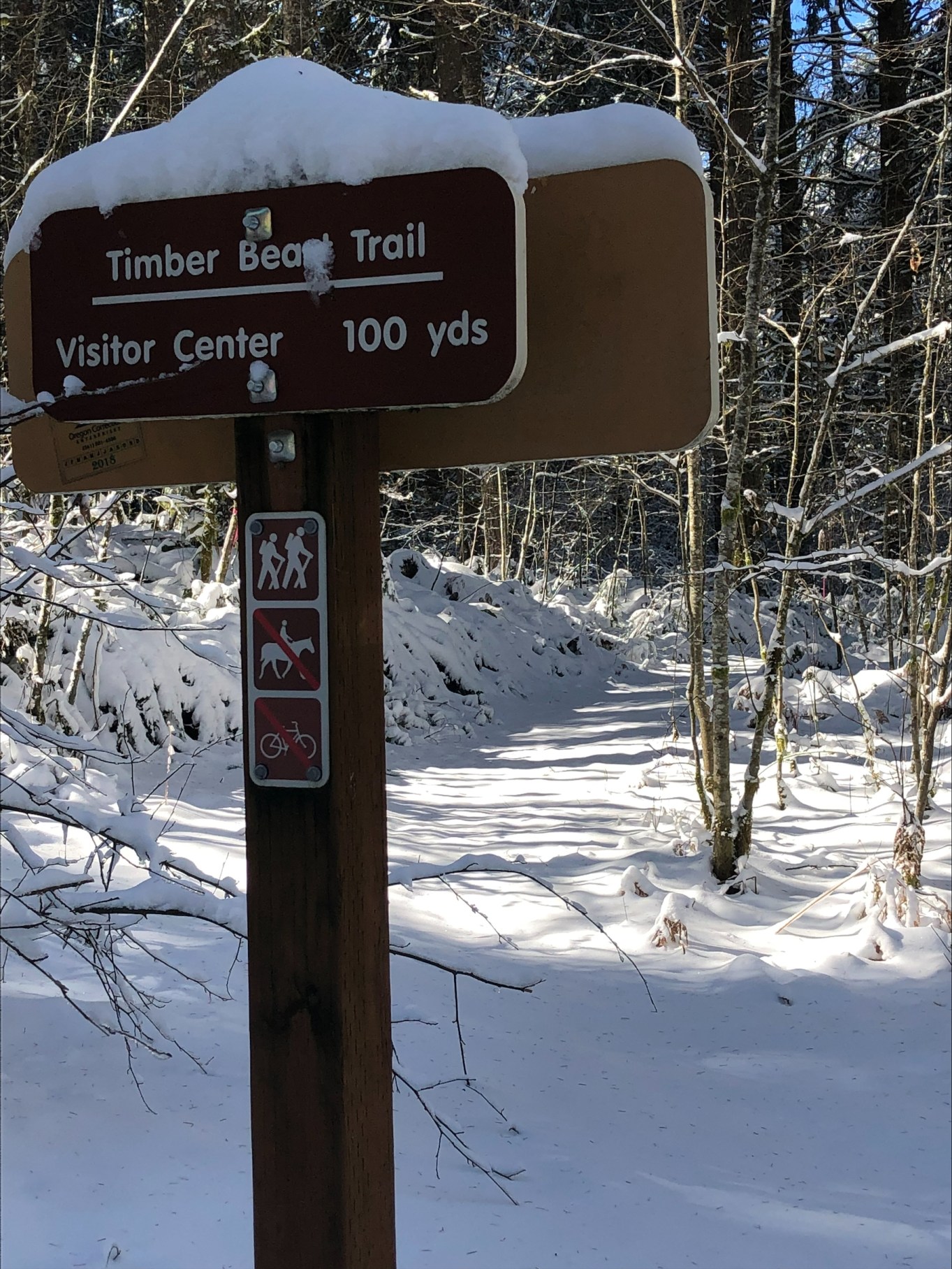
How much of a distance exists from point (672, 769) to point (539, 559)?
37.4ft

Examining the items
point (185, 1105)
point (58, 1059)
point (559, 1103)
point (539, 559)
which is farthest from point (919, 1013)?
point (539, 559)

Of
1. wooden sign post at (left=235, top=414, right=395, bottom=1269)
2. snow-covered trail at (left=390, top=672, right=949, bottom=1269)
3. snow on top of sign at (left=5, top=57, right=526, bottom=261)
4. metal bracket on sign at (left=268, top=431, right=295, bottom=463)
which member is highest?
snow on top of sign at (left=5, top=57, right=526, bottom=261)

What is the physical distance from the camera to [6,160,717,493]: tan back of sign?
137 centimetres

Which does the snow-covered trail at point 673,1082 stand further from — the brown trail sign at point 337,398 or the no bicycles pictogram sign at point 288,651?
the no bicycles pictogram sign at point 288,651

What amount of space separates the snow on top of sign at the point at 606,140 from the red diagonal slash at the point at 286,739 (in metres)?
0.76

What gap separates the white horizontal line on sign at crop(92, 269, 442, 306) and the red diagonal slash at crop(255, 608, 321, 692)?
1.31 feet

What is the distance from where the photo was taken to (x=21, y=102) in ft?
19.9

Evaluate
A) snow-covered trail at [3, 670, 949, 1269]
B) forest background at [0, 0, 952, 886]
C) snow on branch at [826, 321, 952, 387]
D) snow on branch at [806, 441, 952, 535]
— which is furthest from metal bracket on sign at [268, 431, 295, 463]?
snow on branch at [826, 321, 952, 387]

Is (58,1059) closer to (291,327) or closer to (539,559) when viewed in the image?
(291,327)

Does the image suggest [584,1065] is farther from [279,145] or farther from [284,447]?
[279,145]

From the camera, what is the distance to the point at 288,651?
4.86 feet

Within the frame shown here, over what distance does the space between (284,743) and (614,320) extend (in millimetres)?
682

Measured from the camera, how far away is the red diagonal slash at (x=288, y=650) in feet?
4.83

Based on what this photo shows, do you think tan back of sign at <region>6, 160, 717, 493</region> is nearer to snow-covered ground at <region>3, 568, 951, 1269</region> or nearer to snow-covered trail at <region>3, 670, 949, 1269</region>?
snow-covered ground at <region>3, 568, 951, 1269</region>
